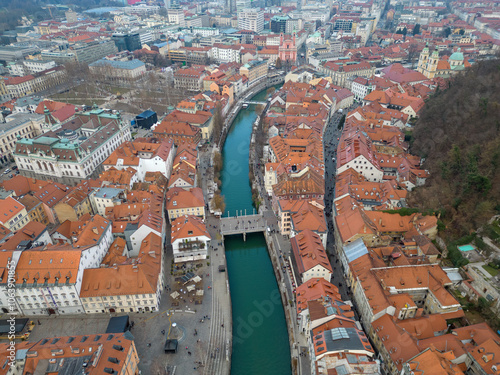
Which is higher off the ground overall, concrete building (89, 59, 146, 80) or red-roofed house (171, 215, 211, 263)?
concrete building (89, 59, 146, 80)

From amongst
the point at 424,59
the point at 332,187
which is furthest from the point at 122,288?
the point at 424,59

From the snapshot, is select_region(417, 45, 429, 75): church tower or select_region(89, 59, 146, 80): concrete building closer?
select_region(417, 45, 429, 75): church tower

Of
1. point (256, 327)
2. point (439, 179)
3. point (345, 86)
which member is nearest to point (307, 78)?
point (345, 86)

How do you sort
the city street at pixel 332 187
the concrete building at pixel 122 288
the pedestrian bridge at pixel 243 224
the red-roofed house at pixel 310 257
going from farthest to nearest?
the pedestrian bridge at pixel 243 224
the city street at pixel 332 187
the red-roofed house at pixel 310 257
the concrete building at pixel 122 288

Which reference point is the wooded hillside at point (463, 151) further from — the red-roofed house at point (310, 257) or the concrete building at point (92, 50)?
the concrete building at point (92, 50)

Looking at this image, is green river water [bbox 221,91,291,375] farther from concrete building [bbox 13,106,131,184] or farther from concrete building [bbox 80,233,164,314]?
concrete building [bbox 13,106,131,184]

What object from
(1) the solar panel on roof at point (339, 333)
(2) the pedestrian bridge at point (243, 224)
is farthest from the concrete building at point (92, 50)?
(1) the solar panel on roof at point (339, 333)

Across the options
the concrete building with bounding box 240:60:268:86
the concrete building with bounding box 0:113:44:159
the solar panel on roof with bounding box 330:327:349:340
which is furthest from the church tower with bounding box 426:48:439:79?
the concrete building with bounding box 0:113:44:159
